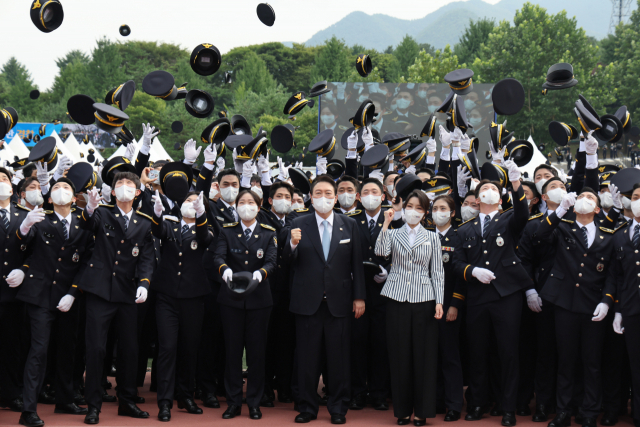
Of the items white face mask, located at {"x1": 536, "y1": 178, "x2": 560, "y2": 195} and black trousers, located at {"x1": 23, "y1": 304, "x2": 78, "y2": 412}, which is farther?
white face mask, located at {"x1": 536, "y1": 178, "x2": 560, "y2": 195}

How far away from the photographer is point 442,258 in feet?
24.0

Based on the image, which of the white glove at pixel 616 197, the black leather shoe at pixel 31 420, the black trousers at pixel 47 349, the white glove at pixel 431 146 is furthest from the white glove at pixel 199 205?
the white glove at pixel 616 197

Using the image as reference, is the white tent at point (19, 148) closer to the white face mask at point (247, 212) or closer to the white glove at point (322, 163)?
the white glove at point (322, 163)

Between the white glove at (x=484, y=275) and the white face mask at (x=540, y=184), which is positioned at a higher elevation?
the white face mask at (x=540, y=184)

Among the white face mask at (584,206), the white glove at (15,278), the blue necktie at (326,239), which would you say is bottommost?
the white glove at (15,278)

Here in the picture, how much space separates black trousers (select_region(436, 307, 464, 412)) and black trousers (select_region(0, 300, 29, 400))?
15.6 feet

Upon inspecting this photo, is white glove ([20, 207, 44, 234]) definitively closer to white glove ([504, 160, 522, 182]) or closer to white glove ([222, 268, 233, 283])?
white glove ([222, 268, 233, 283])

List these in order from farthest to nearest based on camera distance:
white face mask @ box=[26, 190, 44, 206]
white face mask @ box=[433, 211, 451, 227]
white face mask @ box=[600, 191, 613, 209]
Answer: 1. white face mask @ box=[600, 191, 613, 209]
2. white face mask @ box=[433, 211, 451, 227]
3. white face mask @ box=[26, 190, 44, 206]

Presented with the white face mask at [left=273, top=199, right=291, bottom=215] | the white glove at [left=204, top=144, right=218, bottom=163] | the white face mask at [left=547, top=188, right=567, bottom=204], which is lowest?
the white face mask at [left=273, top=199, right=291, bottom=215]

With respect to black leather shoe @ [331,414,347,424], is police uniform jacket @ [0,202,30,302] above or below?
above

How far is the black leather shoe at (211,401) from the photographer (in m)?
7.66

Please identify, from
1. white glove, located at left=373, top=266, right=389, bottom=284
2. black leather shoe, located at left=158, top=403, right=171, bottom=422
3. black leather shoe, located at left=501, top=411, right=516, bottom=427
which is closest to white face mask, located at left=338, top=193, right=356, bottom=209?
white glove, located at left=373, top=266, right=389, bottom=284

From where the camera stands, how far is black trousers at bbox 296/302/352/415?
23.3ft

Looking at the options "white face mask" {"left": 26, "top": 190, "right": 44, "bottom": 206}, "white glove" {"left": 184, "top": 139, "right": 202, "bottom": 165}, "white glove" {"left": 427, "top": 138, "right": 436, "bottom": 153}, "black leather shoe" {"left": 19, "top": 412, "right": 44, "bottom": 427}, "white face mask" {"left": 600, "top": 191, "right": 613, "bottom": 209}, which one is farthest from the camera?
"white glove" {"left": 427, "top": 138, "right": 436, "bottom": 153}
